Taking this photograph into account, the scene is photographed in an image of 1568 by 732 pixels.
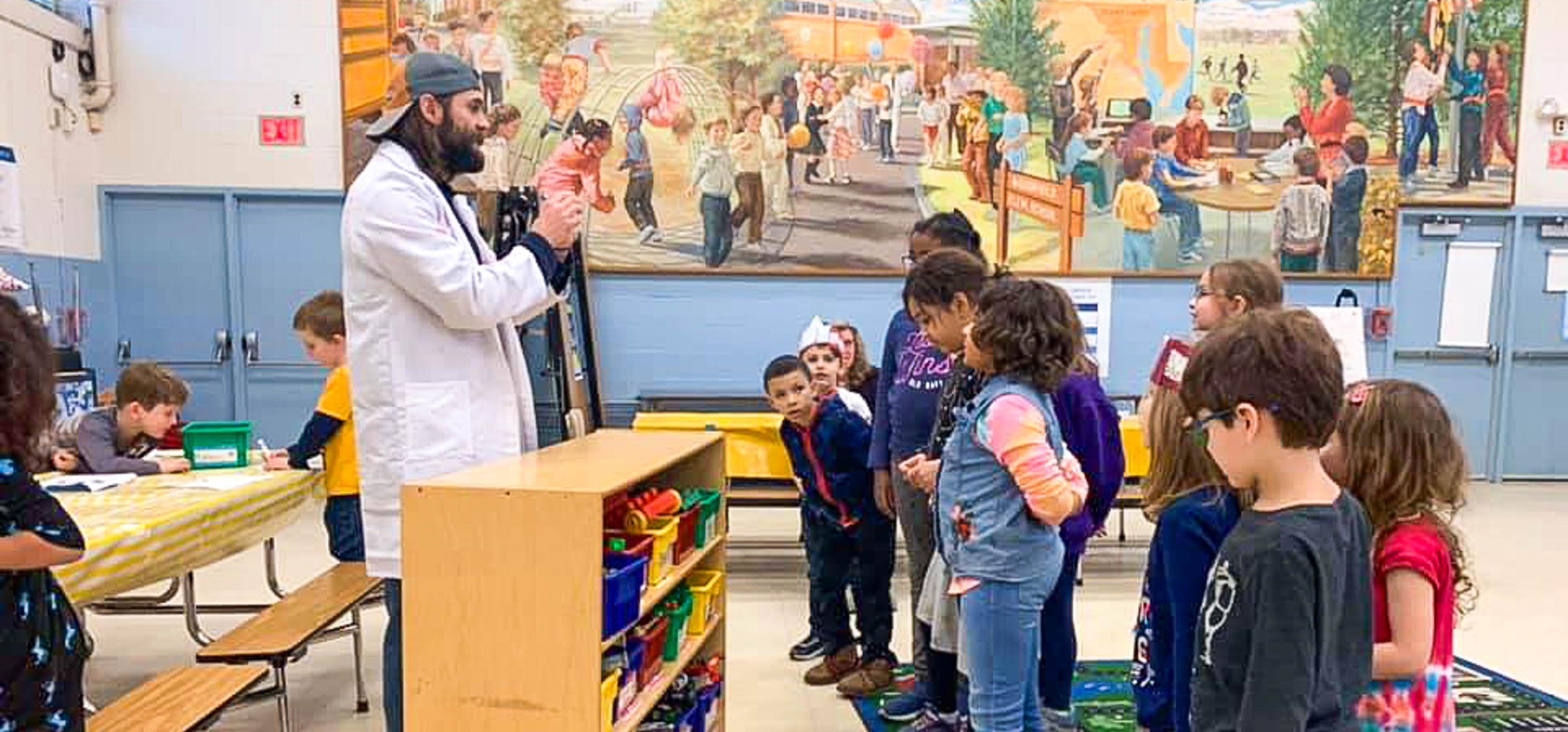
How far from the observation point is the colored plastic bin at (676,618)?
2.33 meters

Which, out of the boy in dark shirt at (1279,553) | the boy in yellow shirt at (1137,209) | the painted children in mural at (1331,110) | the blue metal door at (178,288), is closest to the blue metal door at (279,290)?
the blue metal door at (178,288)

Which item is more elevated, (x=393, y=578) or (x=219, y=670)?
(x=393, y=578)

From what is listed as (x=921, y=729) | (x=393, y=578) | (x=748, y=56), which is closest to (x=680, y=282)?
(x=748, y=56)

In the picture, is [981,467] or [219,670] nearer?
[981,467]

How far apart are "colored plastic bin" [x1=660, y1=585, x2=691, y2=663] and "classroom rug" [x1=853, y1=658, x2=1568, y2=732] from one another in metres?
0.89

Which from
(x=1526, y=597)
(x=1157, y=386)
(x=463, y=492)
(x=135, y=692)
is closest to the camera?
(x=463, y=492)

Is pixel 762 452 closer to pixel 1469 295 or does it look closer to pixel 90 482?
pixel 90 482

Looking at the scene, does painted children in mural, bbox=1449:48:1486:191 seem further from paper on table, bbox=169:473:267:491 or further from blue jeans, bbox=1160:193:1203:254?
paper on table, bbox=169:473:267:491

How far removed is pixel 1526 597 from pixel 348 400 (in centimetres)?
513

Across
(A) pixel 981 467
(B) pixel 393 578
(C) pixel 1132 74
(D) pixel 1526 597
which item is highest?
(C) pixel 1132 74

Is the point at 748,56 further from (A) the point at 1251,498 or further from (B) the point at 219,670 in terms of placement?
(A) the point at 1251,498

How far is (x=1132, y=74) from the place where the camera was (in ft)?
21.6

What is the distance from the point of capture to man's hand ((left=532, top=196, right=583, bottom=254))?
1.97 m

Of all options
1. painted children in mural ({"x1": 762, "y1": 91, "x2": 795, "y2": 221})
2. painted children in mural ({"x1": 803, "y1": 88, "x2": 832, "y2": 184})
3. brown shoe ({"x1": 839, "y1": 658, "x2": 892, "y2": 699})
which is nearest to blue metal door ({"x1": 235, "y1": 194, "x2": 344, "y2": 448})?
painted children in mural ({"x1": 762, "y1": 91, "x2": 795, "y2": 221})
